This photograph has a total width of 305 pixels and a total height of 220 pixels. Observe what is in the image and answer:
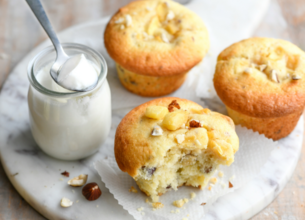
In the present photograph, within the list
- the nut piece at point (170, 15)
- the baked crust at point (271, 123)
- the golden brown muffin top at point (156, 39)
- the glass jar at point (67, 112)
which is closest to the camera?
the glass jar at point (67, 112)

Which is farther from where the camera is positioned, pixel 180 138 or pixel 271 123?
pixel 271 123

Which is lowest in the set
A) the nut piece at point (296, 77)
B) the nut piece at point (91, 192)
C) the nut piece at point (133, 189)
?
the nut piece at point (91, 192)

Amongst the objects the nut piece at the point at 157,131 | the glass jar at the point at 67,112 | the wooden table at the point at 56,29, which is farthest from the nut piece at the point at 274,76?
the glass jar at the point at 67,112

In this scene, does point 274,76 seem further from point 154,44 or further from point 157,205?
point 157,205

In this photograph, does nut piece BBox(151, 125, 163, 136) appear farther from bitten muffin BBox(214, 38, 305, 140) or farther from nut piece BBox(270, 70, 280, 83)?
nut piece BBox(270, 70, 280, 83)

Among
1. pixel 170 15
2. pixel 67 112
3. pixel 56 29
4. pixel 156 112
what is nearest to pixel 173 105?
pixel 156 112

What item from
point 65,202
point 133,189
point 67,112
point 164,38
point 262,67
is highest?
point 262,67

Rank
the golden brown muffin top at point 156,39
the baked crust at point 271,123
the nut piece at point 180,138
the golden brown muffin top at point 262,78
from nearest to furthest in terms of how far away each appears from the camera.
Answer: the nut piece at point 180,138 → the golden brown muffin top at point 262,78 → the baked crust at point 271,123 → the golden brown muffin top at point 156,39

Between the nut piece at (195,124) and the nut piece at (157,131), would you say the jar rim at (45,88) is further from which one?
the nut piece at (195,124)
